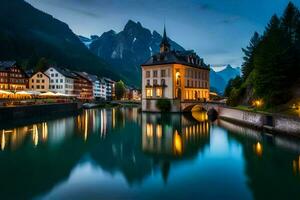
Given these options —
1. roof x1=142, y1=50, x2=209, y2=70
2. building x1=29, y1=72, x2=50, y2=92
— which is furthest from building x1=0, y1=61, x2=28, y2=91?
roof x1=142, y1=50, x2=209, y2=70

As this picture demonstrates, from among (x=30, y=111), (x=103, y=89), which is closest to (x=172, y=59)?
(x=30, y=111)

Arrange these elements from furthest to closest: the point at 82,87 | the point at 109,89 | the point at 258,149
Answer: the point at 109,89 → the point at 82,87 → the point at 258,149

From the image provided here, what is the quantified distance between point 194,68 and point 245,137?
160 feet

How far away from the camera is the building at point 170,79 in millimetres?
77125

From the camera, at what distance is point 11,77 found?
328 ft

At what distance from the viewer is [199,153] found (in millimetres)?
29844

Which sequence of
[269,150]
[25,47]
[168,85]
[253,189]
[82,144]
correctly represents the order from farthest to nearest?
[25,47] → [168,85] → [82,144] → [269,150] → [253,189]

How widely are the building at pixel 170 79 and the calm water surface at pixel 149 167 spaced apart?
3848 centimetres

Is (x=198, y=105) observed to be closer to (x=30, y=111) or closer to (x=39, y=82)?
(x=30, y=111)

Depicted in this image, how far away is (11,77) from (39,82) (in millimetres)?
15008

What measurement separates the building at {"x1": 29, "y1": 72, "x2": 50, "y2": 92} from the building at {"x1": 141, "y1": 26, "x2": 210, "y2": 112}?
51598mm

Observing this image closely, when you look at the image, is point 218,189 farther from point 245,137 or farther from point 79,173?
point 245,137

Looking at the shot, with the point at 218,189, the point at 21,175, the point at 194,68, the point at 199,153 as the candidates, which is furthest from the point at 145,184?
the point at 194,68

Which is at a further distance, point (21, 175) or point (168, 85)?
point (168, 85)
